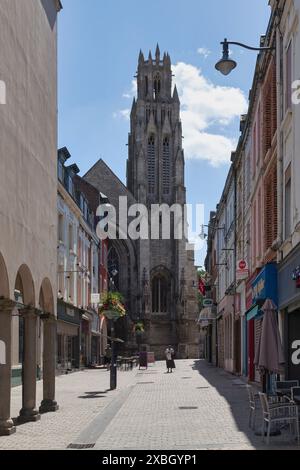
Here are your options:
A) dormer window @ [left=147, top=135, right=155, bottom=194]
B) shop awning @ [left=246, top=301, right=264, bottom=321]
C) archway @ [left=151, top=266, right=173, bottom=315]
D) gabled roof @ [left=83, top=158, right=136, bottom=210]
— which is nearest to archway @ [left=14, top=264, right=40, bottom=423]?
shop awning @ [left=246, top=301, right=264, bottom=321]

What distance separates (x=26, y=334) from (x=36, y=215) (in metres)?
2.54

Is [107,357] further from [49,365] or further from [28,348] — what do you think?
[28,348]

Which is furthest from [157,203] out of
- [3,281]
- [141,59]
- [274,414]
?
[274,414]

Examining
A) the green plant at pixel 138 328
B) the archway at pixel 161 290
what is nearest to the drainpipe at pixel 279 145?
the green plant at pixel 138 328

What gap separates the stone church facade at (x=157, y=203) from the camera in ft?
267

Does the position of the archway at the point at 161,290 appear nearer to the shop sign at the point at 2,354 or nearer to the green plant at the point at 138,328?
the green plant at the point at 138,328

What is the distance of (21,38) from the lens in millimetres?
14430

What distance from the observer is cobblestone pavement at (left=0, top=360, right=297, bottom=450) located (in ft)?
38.3

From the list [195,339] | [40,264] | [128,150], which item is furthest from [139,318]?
[40,264]

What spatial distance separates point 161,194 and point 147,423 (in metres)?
73.1

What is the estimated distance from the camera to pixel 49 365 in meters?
17.2

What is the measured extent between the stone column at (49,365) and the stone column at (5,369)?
4438mm

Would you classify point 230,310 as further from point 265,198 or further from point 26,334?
point 26,334
